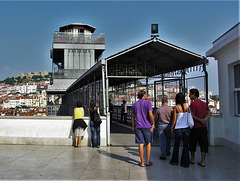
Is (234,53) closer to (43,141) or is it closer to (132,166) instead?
(132,166)

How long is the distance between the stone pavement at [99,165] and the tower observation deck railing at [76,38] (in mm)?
32655

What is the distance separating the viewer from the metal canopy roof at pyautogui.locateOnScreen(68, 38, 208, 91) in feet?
28.4

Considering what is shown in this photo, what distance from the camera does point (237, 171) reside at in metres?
5.37

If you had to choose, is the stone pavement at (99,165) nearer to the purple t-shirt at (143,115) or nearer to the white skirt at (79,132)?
the white skirt at (79,132)

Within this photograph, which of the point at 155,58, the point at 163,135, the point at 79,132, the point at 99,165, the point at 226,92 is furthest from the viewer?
the point at 155,58

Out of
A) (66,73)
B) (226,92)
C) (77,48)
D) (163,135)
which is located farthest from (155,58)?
(77,48)

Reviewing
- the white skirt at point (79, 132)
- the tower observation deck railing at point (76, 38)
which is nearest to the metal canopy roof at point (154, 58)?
the white skirt at point (79, 132)

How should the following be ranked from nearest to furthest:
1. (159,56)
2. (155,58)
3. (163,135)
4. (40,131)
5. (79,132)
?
(163,135) < (79,132) < (40,131) < (159,56) < (155,58)

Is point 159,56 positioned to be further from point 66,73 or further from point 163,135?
point 66,73

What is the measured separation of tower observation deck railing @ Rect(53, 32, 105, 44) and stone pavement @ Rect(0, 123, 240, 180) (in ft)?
107

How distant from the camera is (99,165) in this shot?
5961mm

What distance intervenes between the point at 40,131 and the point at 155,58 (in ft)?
18.7

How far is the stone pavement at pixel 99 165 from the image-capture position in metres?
5.14

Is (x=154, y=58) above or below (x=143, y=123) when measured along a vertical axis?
above
